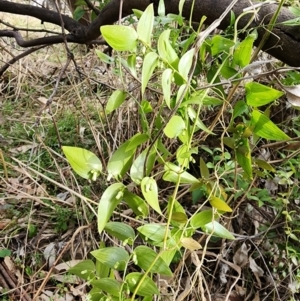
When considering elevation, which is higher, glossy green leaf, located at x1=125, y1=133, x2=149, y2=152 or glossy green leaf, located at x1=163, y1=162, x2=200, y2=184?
glossy green leaf, located at x1=125, y1=133, x2=149, y2=152

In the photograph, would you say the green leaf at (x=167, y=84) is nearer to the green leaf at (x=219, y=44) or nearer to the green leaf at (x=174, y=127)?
the green leaf at (x=174, y=127)

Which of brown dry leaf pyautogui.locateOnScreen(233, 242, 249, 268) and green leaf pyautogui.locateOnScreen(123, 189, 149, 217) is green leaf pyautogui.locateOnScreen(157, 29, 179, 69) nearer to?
green leaf pyautogui.locateOnScreen(123, 189, 149, 217)

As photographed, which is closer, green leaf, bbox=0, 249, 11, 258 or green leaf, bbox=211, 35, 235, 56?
green leaf, bbox=211, 35, 235, 56

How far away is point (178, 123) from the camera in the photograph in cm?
54

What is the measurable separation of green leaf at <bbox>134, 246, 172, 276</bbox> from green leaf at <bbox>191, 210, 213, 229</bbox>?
9 centimetres

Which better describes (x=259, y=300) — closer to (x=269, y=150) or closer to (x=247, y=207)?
(x=247, y=207)

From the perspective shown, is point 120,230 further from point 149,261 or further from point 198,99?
point 198,99

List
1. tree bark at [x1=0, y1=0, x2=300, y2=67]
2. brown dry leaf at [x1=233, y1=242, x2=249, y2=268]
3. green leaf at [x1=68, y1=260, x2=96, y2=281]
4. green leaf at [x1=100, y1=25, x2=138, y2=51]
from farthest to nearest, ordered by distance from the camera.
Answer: brown dry leaf at [x1=233, y1=242, x2=249, y2=268], tree bark at [x1=0, y1=0, x2=300, y2=67], green leaf at [x1=68, y1=260, x2=96, y2=281], green leaf at [x1=100, y1=25, x2=138, y2=51]

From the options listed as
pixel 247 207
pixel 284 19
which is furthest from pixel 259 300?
pixel 284 19

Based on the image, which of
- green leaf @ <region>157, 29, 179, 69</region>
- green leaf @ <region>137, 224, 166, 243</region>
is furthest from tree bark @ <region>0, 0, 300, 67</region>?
green leaf @ <region>137, 224, 166, 243</region>

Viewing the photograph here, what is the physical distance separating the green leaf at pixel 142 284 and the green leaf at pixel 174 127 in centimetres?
17

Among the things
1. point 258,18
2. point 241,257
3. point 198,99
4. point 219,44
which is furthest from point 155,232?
point 241,257

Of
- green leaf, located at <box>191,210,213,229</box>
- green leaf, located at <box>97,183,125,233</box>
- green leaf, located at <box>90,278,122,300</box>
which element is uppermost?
green leaf, located at <box>97,183,125,233</box>

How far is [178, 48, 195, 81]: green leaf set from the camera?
1.73 ft
